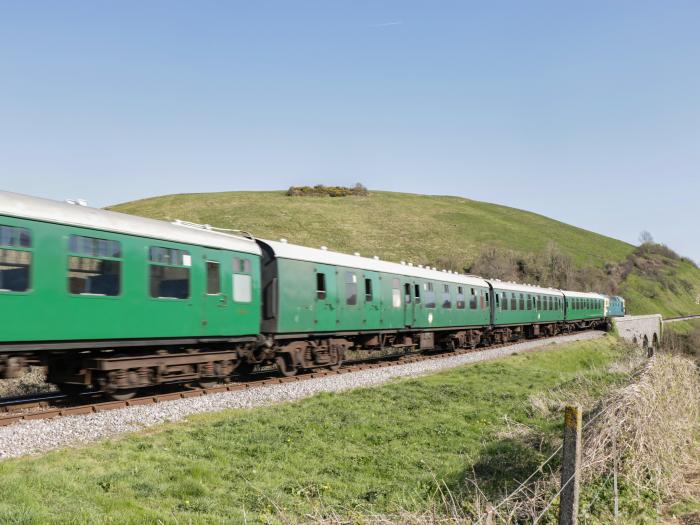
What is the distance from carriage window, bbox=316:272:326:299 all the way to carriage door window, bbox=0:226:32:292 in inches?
364

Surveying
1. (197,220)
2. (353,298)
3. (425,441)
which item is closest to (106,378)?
(425,441)

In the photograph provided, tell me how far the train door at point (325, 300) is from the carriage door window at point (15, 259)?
9.13 meters

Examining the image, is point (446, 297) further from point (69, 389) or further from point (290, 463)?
point (290, 463)

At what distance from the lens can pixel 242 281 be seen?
15.5 meters

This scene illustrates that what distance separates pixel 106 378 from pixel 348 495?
6631mm

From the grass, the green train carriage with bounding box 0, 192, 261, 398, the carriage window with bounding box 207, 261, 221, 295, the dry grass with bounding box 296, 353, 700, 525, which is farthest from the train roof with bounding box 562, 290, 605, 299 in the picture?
the dry grass with bounding box 296, 353, 700, 525

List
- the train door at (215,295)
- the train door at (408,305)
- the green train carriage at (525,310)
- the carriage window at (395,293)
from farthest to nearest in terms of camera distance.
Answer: the green train carriage at (525,310) → the train door at (408,305) → the carriage window at (395,293) → the train door at (215,295)

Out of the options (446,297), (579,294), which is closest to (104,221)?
(446,297)

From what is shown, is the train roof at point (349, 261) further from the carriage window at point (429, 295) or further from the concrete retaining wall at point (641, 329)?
the concrete retaining wall at point (641, 329)

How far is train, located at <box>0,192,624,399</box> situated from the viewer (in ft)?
33.9

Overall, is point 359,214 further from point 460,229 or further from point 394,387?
point 394,387

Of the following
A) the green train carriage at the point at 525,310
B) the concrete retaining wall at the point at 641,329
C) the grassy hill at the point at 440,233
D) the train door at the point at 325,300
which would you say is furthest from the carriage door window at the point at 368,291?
the grassy hill at the point at 440,233

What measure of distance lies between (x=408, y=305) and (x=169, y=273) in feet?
40.6

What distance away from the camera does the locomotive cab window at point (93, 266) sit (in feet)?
35.9
